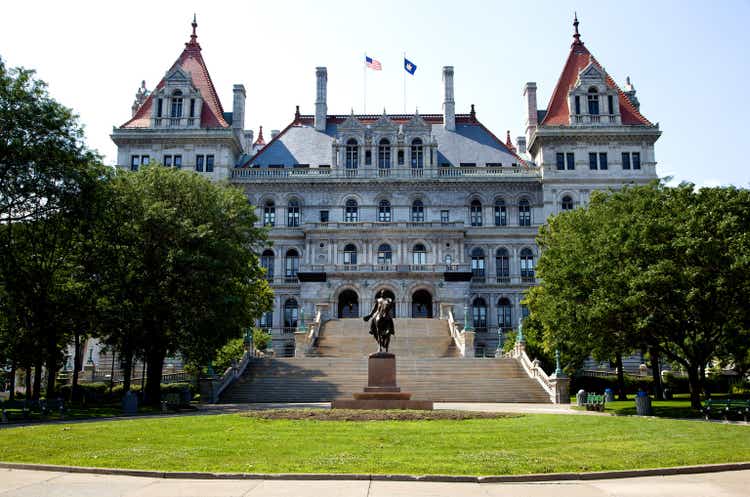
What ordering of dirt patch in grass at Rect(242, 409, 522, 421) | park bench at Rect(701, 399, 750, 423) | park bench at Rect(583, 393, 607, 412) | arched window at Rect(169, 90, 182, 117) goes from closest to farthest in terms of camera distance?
dirt patch in grass at Rect(242, 409, 522, 421)
park bench at Rect(701, 399, 750, 423)
park bench at Rect(583, 393, 607, 412)
arched window at Rect(169, 90, 182, 117)

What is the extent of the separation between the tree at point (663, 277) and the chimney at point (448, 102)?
3840 cm

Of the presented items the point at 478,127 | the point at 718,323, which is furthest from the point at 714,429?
the point at 478,127

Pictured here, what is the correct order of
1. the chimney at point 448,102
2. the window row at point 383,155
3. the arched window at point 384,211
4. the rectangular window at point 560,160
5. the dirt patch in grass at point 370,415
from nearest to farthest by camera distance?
the dirt patch in grass at point 370,415 < the rectangular window at point 560,160 < the arched window at point 384,211 < the window row at point 383,155 < the chimney at point 448,102

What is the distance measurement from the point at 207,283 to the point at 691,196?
22.8 metres

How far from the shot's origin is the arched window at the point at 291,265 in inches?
2519

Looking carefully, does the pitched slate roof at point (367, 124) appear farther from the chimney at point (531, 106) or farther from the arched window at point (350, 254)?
the arched window at point (350, 254)

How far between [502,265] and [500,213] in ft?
16.1

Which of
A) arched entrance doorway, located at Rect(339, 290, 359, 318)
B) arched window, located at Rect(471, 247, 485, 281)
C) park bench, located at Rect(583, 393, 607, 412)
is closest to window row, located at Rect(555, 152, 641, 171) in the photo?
arched window, located at Rect(471, 247, 485, 281)

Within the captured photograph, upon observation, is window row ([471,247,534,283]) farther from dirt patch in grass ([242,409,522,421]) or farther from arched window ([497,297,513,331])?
dirt patch in grass ([242,409,522,421])

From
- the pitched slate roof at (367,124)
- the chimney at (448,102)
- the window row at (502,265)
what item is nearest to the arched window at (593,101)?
the pitched slate roof at (367,124)

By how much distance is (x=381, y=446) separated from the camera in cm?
1557

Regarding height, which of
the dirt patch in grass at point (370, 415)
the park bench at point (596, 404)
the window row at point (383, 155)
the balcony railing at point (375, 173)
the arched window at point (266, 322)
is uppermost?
the window row at point (383, 155)

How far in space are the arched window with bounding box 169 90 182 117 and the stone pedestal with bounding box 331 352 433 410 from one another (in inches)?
1764

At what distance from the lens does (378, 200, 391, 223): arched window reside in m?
64.6
